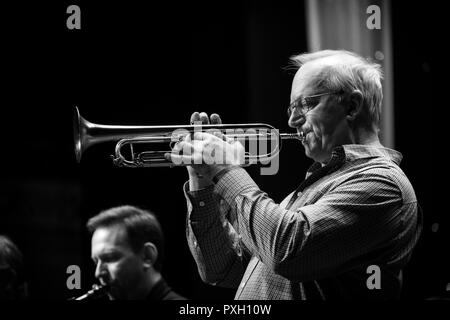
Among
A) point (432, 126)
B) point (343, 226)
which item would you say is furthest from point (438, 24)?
point (343, 226)

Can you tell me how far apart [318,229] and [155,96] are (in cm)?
126

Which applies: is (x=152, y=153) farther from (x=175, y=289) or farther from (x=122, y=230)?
(x=175, y=289)

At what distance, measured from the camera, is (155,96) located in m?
3.06

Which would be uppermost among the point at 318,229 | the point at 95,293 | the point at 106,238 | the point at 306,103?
the point at 306,103

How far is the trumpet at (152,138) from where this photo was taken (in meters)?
2.54

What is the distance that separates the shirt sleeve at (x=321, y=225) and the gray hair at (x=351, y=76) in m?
0.39

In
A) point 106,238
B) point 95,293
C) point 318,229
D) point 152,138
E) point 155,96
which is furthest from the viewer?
point 106,238

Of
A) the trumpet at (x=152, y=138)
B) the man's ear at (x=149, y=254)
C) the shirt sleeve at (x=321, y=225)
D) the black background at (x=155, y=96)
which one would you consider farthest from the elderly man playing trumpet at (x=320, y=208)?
the man's ear at (x=149, y=254)

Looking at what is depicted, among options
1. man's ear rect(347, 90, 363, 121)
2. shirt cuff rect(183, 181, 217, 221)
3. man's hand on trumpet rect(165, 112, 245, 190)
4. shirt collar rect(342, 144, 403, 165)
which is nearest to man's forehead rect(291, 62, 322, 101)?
man's ear rect(347, 90, 363, 121)

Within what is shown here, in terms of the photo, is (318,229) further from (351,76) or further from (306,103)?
(351,76)

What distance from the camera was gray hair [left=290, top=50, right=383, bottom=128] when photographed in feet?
8.04

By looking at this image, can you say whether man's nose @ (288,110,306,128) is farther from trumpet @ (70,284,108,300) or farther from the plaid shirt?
trumpet @ (70,284,108,300)

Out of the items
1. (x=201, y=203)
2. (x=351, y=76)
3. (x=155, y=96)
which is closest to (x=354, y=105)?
(x=351, y=76)
